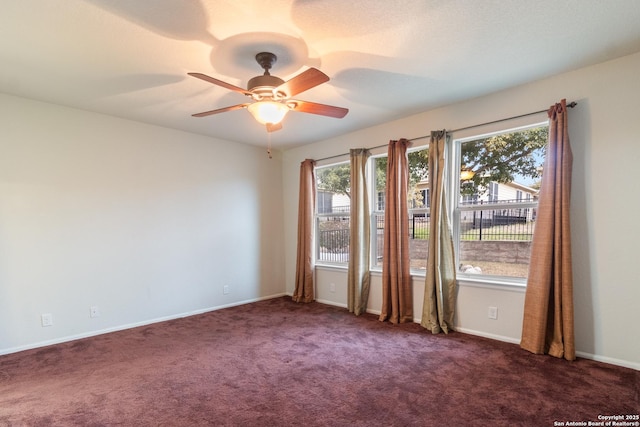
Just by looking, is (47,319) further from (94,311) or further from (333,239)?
(333,239)

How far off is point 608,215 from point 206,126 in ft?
14.0

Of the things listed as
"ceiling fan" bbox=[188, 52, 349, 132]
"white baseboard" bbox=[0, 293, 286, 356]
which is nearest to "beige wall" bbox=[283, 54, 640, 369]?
"ceiling fan" bbox=[188, 52, 349, 132]

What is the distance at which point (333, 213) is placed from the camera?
472cm

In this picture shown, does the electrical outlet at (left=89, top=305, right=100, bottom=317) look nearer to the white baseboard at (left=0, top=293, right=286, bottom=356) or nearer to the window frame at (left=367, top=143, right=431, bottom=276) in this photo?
the white baseboard at (left=0, top=293, right=286, bottom=356)

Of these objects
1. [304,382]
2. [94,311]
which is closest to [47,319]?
[94,311]

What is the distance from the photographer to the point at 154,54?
2248 mm

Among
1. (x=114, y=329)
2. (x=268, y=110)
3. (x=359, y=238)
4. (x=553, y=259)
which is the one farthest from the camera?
Answer: (x=359, y=238)

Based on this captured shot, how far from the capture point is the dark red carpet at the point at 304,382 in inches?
75.8

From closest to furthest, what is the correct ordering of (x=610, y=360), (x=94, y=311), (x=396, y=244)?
(x=610, y=360), (x=94, y=311), (x=396, y=244)

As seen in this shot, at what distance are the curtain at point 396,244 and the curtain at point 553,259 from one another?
1260 millimetres

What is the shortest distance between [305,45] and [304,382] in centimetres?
251

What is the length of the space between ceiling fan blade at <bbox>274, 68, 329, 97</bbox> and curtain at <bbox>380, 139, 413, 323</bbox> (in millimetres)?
1964

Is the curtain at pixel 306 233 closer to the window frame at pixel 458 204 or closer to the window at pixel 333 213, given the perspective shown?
the window at pixel 333 213

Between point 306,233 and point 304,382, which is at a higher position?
point 306,233
